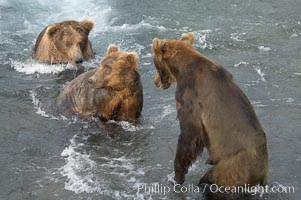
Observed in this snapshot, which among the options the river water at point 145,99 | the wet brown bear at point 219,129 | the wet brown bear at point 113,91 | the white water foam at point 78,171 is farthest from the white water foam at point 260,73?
the wet brown bear at point 219,129

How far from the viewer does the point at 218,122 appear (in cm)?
552

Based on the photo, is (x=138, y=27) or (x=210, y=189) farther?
(x=138, y=27)

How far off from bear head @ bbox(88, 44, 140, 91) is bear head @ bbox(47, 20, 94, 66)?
6.53 feet

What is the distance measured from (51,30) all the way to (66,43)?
1.06 ft

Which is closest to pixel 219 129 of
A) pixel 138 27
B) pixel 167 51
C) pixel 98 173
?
pixel 167 51

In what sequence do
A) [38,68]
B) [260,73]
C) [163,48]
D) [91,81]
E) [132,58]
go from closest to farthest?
[163,48], [132,58], [91,81], [260,73], [38,68]

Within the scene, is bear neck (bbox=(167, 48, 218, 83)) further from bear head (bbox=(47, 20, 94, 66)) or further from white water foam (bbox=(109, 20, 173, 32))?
white water foam (bbox=(109, 20, 173, 32))

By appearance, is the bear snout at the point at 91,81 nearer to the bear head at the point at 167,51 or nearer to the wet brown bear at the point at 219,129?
the bear head at the point at 167,51

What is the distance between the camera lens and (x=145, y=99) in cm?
880

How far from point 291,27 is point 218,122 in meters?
6.95

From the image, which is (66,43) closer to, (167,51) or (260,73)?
(260,73)

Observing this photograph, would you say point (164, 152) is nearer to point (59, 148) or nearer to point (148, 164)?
point (148, 164)

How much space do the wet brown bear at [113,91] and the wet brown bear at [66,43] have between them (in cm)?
167

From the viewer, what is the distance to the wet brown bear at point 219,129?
215 inches
